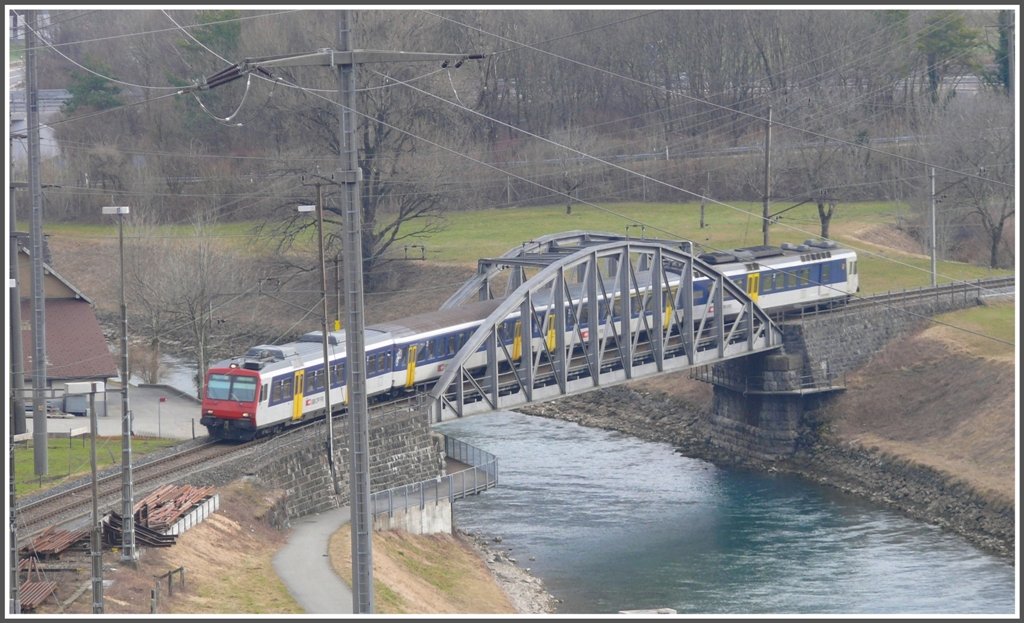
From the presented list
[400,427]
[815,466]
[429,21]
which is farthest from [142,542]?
[429,21]

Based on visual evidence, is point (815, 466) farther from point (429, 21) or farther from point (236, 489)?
point (429, 21)

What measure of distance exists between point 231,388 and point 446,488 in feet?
24.3

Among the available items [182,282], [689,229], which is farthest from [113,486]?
[689,229]

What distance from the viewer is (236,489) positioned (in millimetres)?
41375

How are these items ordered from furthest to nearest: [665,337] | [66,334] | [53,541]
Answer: [66,334], [665,337], [53,541]

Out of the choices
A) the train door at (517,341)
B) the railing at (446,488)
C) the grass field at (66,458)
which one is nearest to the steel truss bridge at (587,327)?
the train door at (517,341)

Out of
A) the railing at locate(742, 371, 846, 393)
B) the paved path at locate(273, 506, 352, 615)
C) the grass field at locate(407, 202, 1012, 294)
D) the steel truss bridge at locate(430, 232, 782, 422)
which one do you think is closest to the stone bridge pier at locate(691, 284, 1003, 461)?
the railing at locate(742, 371, 846, 393)

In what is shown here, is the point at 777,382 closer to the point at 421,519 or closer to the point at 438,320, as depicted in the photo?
the point at 438,320

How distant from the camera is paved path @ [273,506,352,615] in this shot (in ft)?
115

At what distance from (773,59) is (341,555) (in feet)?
264

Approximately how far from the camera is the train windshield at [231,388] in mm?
45688

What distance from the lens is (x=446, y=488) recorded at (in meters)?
47.8

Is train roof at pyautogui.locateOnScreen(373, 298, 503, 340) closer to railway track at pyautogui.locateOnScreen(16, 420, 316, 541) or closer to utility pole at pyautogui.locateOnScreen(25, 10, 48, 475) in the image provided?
railway track at pyautogui.locateOnScreen(16, 420, 316, 541)

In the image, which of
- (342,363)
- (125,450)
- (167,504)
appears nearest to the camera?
(125,450)
